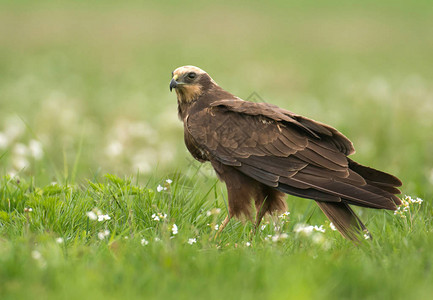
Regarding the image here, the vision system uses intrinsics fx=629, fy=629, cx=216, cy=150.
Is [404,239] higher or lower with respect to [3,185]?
higher

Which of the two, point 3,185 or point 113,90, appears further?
point 113,90

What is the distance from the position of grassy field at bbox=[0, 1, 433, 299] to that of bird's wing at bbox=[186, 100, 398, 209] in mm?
323

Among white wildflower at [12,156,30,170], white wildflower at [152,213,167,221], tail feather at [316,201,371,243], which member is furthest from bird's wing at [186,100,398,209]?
white wildflower at [12,156,30,170]

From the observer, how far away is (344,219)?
5.00 metres

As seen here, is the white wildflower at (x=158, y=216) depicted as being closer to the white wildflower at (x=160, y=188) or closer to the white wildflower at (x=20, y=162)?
the white wildflower at (x=160, y=188)

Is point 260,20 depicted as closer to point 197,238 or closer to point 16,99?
point 16,99

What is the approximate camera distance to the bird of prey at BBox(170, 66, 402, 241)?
5.06 m

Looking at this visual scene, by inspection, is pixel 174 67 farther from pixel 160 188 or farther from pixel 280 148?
pixel 160 188

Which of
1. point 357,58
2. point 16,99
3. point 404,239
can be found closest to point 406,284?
point 404,239

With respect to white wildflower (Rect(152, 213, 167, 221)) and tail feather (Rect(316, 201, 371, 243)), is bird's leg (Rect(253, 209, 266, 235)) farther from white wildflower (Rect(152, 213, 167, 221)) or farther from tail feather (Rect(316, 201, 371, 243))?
white wildflower (Rect(152, 213, 167, 221))

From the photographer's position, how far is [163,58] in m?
20.5

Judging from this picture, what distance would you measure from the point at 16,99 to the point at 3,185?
8252mm

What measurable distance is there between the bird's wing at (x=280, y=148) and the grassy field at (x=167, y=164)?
0.32 metres

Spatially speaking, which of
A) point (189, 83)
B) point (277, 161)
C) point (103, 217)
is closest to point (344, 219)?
point (277, 161)
